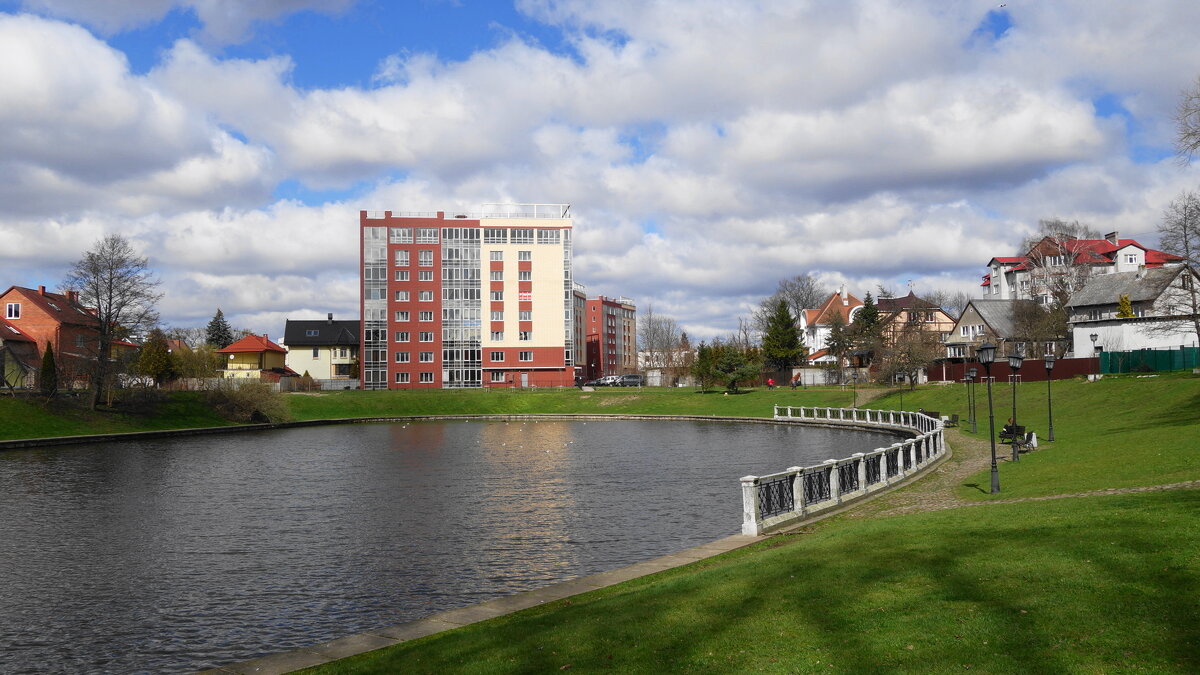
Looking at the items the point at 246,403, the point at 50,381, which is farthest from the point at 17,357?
the point at 246,403

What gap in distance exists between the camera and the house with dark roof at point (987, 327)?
91.8 metres

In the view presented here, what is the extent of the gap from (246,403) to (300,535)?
183ft

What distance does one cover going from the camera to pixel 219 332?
139 m

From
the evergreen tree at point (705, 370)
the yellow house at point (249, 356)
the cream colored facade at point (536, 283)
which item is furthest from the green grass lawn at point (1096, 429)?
the yellow house at point (249, 356)

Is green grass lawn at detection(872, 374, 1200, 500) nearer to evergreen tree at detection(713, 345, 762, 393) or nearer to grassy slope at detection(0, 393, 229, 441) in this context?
evergreen tree at detection(713, 345, 762, 393)

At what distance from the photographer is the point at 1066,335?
8431 centimetres

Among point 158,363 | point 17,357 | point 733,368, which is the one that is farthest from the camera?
point 733,368

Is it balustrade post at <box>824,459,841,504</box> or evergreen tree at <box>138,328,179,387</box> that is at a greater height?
evergreen tree at <box>138,328,179,387</box>

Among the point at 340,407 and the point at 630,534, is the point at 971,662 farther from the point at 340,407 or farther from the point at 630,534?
the point at 340,407

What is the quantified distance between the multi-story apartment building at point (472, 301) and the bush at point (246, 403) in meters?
31.0

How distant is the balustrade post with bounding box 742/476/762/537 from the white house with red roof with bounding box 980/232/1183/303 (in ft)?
244

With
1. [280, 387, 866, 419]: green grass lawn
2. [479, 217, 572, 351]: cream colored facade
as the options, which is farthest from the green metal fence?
[479, 217, 572, 351]: cream colored facade

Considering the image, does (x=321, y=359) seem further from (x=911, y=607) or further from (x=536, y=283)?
(x=911, y=607)

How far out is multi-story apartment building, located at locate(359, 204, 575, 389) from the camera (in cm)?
10631
